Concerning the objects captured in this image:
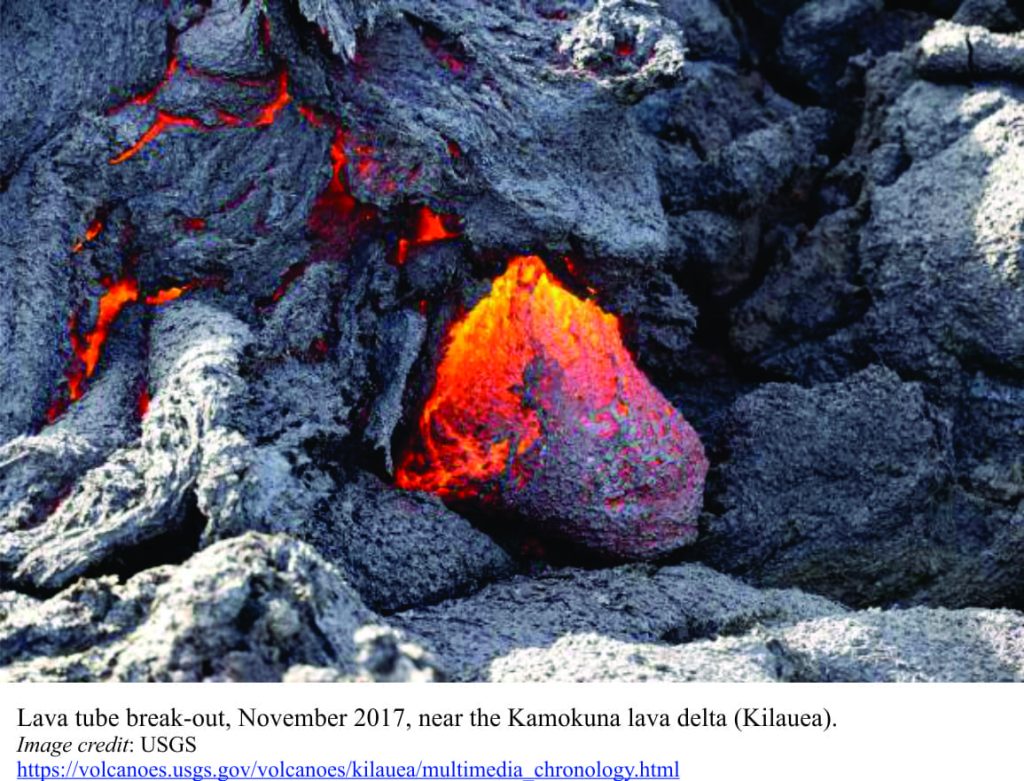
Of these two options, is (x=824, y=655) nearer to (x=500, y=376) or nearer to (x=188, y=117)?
(x=500, y=376)

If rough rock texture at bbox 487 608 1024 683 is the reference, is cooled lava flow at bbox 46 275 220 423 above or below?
above

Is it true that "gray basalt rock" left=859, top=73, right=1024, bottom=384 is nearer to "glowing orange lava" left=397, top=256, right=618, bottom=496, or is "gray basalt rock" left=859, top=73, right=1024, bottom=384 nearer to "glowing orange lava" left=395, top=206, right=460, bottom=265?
"glowing orange lava" left=397, top=256, right=618, bottom=496

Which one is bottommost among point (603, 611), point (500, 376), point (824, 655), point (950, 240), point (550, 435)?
point (824, 655)

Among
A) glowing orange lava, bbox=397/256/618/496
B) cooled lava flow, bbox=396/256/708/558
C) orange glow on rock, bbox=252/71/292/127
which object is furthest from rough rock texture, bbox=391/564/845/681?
orange glow on rock, bbox=252/71/292/127

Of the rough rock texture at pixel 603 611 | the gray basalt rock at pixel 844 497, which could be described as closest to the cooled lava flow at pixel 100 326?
the rough rock texture at pixel 603 611

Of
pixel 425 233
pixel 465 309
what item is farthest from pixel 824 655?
pixel 425 233
